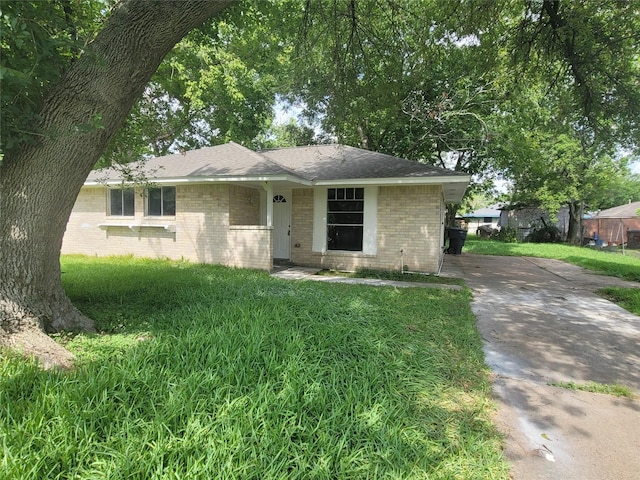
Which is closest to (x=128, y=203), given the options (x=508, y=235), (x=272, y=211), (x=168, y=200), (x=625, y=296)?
(x=168, y=200)

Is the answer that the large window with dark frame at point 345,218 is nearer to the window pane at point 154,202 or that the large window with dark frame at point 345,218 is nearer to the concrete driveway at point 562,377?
the concrete driveway at point 562,377

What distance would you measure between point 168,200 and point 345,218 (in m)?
5.70

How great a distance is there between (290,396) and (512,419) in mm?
1951

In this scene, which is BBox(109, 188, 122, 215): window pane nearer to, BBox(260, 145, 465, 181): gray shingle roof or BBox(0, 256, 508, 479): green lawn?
BBox(260, 145, 465, 181): gray shingle roof

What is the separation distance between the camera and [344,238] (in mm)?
10430

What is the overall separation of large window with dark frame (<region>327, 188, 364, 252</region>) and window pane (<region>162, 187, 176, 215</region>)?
4.94 m

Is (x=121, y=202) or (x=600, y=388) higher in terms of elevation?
(x=121, y=202)

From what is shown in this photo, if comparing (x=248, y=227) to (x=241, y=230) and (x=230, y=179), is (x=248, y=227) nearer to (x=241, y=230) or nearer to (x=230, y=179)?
(x=241, y=230)

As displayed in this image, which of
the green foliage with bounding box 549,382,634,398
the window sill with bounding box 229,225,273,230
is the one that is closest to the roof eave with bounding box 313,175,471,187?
the window sill with bounding box 229,225,273,230

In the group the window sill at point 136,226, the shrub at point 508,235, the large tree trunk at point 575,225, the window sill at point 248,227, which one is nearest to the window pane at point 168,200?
the window sill at point 136,226

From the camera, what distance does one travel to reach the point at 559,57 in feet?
25.0

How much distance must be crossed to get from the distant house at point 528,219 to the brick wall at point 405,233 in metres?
20.5

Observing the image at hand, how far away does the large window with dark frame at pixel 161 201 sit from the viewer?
35.7 feet

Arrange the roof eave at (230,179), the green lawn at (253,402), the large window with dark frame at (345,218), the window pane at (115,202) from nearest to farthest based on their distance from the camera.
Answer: the green lawn at (253,402) < the roof eave at (230,179) < the large window with dark frame at (345,218) < the window pane at (115,202)
